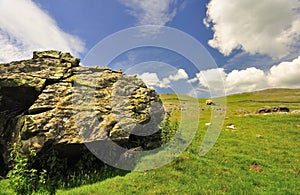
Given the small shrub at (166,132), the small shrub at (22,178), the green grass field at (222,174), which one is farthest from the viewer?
the small shrub at (166,132)

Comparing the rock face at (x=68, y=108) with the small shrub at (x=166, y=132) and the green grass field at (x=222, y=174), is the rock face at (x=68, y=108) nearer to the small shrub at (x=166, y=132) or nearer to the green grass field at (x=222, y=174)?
the small shrub at (x=166, y=132)

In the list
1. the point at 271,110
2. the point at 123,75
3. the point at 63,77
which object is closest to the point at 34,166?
the point at 63,77

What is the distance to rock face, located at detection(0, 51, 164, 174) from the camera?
12.5 meters

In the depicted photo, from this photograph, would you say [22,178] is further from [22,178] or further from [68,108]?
[68,108]

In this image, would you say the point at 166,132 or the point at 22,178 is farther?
the point at 166,132

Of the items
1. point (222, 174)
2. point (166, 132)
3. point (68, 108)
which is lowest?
point (222, 174)

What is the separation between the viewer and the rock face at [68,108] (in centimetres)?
1248

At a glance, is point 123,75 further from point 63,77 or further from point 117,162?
point 117,162

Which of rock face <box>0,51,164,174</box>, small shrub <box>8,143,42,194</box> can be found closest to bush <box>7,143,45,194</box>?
small shrub <box>8,143,42,194</box>

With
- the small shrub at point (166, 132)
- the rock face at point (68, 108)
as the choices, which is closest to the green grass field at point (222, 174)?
the small shrub at point (166, 132)

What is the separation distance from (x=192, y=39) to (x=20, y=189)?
43.7ft

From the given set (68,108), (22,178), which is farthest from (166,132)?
(22,178)

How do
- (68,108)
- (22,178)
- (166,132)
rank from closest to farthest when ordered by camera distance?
(22,178), (68,108), (166,132)

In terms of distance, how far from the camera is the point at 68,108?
1376cm
